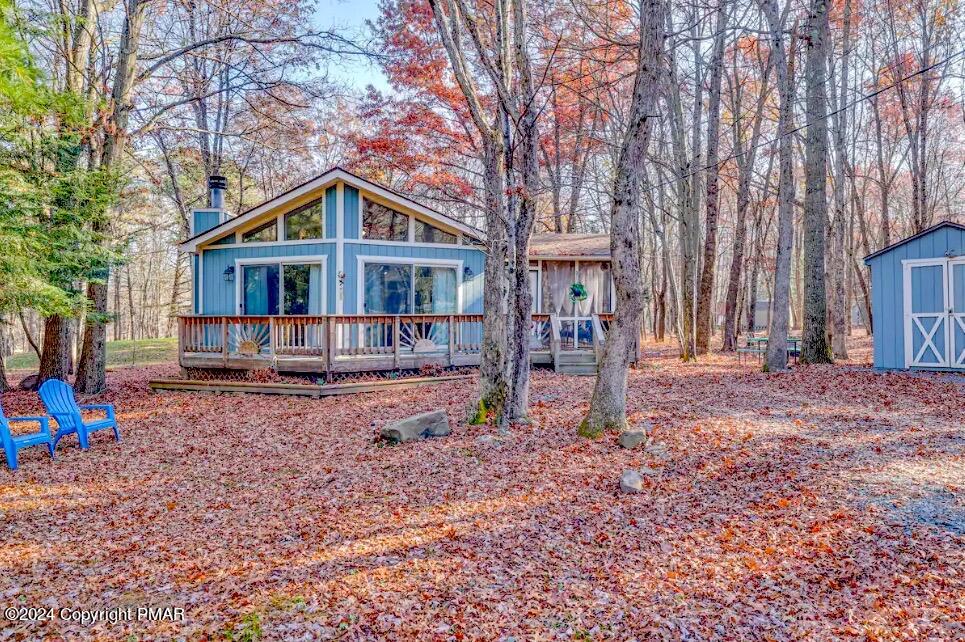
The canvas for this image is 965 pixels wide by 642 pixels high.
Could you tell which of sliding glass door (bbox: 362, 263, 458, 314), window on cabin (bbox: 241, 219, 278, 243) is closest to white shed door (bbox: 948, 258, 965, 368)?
sliding glass door (bbox: 362, 263, 458, 314)

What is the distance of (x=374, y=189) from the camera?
12344mm

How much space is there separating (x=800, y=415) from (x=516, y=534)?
4965mm

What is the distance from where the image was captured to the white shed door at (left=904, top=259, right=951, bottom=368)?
10.4 m

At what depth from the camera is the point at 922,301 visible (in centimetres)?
1066

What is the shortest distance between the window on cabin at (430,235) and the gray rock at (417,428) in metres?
6.95

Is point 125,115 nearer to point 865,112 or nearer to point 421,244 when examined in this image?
point 421,244

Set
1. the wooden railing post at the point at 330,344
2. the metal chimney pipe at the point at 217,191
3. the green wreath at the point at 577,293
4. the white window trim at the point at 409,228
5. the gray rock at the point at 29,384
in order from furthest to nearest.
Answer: the green wreath at the point at 577,293 → the metal chimney pipe at the point at 217,191 → the white window trim at the point at 409,228 → the gray rock at the point at 29,384 → the wooden railing post at the point at 330,344

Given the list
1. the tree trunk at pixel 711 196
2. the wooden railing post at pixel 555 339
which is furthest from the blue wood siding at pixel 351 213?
the tree trunk at pixel 711 196

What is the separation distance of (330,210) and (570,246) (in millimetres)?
6509

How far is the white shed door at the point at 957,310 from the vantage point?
1018cm

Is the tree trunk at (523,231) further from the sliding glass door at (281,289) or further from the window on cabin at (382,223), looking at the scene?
the sliding glass door at (281,289)

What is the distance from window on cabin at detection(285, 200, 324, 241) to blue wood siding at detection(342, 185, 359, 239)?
59 centimetres

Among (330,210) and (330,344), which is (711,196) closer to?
(330,210)

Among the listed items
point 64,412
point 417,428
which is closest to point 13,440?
point 64,412
